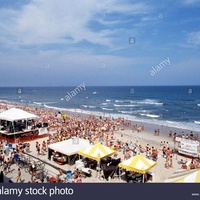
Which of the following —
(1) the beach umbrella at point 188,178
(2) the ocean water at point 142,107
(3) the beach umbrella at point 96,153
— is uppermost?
(1) the beach umbrella at point 188,178

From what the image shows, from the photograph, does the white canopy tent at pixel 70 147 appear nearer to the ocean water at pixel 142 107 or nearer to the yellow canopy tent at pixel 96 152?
the yellow canopy tent at pixel 96 152

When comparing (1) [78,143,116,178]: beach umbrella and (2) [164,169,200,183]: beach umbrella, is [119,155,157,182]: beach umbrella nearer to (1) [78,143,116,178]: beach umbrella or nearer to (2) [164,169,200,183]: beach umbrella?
(1) [78,143,116,178]: beach umbrella

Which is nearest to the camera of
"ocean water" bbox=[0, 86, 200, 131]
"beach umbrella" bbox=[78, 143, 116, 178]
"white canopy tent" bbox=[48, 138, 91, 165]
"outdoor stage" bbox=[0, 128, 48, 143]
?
"beach umbrella" bbox=[78, 143, 116, 178]

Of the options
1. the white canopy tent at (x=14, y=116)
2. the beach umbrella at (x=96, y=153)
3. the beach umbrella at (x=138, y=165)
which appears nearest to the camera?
the beach umbrella at (x=138, y=165)

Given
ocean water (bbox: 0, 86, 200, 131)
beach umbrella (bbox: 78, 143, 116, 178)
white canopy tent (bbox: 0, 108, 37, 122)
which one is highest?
white canopy tent (bbox: 0, 108, 37, 122)

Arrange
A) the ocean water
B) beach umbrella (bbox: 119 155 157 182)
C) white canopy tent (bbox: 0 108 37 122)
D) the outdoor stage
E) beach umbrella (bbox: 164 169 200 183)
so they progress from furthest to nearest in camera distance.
Result: the ocean water, white canopy tent (bbox: 0 108 37 122), the outdoor stage, beach umbrella (bbox: 119 155 157 182), beach umbrella (bbox: 164 169 200 183)

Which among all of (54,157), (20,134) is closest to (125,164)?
(54,157)

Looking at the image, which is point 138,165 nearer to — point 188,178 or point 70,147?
point 188,178

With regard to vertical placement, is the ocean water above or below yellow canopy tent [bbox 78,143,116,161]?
below

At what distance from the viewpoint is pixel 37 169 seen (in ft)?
42.4

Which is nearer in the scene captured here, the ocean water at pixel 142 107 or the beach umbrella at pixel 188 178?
the beach umbrella at pixel 188 178

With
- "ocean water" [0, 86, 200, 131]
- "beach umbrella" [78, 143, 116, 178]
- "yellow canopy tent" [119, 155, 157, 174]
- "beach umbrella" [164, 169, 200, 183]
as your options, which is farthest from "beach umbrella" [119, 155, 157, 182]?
"ocean water" [0, 86, 200, 131]

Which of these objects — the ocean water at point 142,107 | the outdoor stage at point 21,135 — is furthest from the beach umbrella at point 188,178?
the ocean water at point 142,107

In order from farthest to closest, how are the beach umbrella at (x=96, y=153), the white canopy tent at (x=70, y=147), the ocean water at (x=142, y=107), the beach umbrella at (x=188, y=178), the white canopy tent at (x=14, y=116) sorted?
the ocean water at (x=142, y=107), the white canopy tent at (x=14, y=116), the white canopy tent at (x=70, y=147), the beach umbrella at (x=96, y=153), the beach umbrella at (x=188, y=178)
